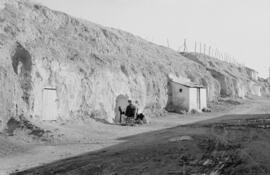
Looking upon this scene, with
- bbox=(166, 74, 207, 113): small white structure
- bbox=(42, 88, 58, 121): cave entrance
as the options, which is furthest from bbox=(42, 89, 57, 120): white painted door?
bbox=(166, 74, 207, 113): small white structure

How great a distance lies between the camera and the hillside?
15773 millimetres

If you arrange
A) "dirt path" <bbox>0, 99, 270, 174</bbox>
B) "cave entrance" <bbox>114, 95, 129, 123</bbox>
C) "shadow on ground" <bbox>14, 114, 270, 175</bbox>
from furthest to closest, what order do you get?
"cave entrance" <bbox>114, 95, 129, 123</bbox>
"dirt path" <bbox>0, 99, 270, 174</bbox>
"shadow on ground" <bbox>14, 114, 270, 175</bbox>

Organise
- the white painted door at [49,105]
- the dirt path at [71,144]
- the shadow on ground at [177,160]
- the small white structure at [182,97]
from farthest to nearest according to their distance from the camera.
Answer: the small white structure at [182,97], the white painted door at [49,105], the dirt path at [71,144], the shadow on ground at [177,160]

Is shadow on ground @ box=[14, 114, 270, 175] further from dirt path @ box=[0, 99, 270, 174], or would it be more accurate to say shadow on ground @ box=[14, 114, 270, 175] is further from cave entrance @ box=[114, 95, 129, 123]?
cave entrance @ box=[114, 95, 129, 123]

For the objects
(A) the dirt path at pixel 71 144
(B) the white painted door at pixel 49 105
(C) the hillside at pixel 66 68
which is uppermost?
(C) the hillside at pixel 66 68

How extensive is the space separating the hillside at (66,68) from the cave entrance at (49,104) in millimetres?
229

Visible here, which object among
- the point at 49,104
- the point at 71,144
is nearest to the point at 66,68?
the point at 49,104

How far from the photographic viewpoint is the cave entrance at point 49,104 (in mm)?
16562

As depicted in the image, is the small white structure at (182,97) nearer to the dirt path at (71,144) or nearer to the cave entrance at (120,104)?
the cave entrance at (120,104)

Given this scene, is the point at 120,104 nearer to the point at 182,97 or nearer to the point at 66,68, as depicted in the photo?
the point at 66,68

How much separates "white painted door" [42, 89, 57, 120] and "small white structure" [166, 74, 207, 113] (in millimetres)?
14007

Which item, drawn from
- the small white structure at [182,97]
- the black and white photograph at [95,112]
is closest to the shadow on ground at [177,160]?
the black and white photograph at [95,112]

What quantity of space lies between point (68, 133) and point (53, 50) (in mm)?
5391

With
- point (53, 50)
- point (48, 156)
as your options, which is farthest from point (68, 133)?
point (53, 50)
